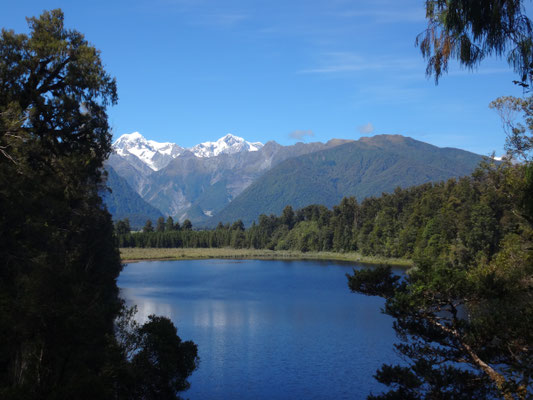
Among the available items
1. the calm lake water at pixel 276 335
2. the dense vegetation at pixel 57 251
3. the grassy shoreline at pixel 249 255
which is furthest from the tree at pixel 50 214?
the grassy shoreline at pixel 249 255

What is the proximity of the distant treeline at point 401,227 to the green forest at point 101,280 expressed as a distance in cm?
924

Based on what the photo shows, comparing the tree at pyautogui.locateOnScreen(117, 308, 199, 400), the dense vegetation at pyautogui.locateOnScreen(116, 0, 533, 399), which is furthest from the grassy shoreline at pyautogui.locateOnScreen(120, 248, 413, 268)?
the dense vegetation at pyautogui.locateOnScreen(116, 0, 533, 399)

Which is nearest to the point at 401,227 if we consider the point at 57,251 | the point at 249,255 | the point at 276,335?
the point at 249,255

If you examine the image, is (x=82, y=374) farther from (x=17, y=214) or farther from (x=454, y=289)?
(x=454, y=289)

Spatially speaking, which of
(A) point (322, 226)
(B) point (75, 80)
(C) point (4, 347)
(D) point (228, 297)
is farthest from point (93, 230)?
(A) point (322, 226)

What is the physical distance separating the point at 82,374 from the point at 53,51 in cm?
1625

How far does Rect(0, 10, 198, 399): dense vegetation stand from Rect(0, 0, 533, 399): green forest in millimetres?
45

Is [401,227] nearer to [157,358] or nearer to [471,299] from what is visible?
[157,358]

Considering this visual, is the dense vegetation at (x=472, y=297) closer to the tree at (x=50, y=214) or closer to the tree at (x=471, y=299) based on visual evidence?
the tree at (x=471, y=299)

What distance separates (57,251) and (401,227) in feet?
383

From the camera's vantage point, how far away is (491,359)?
14.1 metres

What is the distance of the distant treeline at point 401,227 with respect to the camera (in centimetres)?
7956

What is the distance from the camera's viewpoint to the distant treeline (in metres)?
79.6

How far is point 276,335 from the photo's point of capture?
1657 inches
